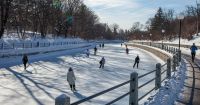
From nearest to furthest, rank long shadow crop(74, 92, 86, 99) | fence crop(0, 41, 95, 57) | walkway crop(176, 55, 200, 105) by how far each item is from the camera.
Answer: walkway crop(176, 55, 200, 105), long shadow crop(74, 92, 86, 99), fence crop(0, 41, 95, 57)

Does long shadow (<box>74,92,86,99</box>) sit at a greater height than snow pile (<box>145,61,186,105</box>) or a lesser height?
lesser

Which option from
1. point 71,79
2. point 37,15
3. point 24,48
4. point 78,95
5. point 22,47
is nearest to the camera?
point 78,95

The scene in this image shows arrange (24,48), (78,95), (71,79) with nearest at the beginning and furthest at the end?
(78,95)
(71,79)
(24,48)

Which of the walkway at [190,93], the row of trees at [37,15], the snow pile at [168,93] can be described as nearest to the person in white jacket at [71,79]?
the snow pile at [168,93]

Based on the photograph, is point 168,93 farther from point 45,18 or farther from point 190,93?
point 45,18

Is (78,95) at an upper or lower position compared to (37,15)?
lower

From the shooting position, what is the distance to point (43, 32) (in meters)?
79.6

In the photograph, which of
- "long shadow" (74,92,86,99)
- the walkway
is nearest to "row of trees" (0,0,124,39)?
"long shadow" (74,92,86,99)

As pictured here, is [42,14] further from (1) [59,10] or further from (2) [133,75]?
(2) [133,75]

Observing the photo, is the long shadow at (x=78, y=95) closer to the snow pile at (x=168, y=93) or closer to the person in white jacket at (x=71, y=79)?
the person in white jacket at (x=71, y=79)

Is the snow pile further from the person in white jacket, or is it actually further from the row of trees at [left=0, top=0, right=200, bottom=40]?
the row of trees at [left=0, top=0, right=200, bottom=40]

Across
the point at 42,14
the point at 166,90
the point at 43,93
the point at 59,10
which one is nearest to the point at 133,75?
the point at 166,90

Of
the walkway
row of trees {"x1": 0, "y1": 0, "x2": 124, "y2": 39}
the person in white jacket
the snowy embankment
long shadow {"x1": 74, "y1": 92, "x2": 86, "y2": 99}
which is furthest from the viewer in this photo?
row of trees {"x1": 0, "y1": 0, "x2": 124, "y2": 39}

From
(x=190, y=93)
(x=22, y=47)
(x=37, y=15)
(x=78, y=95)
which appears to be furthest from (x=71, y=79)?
(x=37, y=15)
